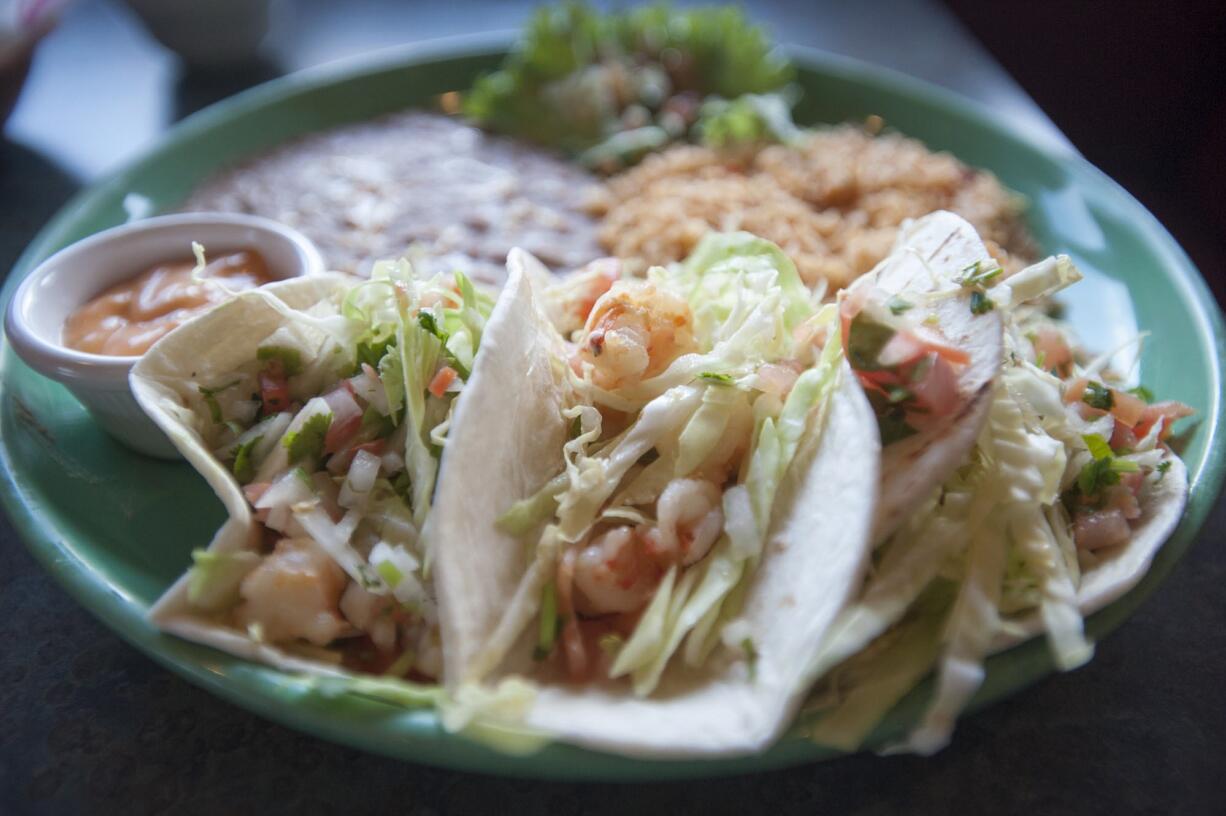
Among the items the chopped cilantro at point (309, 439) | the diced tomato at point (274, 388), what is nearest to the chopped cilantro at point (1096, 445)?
the chopped cilantro at point (309, 439)

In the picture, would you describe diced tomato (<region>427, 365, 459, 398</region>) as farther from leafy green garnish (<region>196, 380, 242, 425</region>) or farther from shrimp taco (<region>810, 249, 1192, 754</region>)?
shrimp taco (<region>810, 249, 1192, 754</region>)

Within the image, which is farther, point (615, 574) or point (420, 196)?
point (420, 196)

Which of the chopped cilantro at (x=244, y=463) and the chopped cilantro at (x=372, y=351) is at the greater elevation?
the chopped cilantro at (x=372, y=351)

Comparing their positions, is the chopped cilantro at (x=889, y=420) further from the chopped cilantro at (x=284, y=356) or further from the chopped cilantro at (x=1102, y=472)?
the chopped cilantro at (x=284, y=356)

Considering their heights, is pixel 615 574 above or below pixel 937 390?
below

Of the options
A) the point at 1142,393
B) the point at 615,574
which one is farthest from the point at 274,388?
the point at 1142,393

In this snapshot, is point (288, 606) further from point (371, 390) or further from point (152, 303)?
point (152, 303)

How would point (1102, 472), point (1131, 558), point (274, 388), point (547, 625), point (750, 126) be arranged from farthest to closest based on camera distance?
1. point (750, 126)
2. point (274, 388)
3. point (1102, 472)
4. point (1131, 558)
5. point (547, 625)

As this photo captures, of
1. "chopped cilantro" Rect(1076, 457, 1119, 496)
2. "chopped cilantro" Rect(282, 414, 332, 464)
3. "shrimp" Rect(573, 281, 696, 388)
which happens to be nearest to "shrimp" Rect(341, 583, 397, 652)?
"chopped cilantro" Rect(282, 414, 332, 464)
